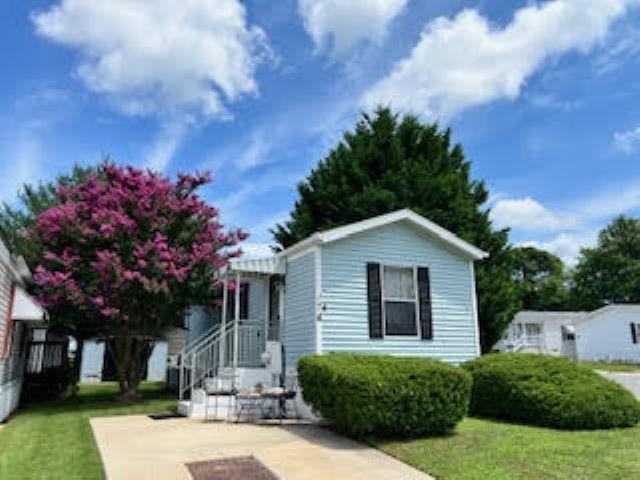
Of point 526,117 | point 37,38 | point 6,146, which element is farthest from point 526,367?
point 6,146

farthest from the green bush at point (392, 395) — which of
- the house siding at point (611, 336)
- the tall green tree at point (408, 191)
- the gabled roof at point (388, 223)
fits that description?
the house siding at point (611, 336)

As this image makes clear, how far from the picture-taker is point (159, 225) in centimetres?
1320

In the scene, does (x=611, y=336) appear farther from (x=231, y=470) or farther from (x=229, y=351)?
(x=231, y=470)

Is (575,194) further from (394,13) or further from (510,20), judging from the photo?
(394,13)

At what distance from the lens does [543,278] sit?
55.3 meters

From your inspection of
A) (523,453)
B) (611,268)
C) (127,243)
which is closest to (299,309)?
(127,243)

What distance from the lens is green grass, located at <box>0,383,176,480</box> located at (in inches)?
245

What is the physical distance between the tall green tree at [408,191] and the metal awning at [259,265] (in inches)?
210

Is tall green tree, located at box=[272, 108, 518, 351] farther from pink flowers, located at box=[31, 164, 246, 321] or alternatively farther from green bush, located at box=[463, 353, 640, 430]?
green bush, located at box=[463, 353, 640, 430]

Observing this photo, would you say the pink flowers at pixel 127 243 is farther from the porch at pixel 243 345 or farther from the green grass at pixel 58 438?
the green grass at pixel 58 438

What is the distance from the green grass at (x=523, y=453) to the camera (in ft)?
19.7

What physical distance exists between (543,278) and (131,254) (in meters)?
51.6

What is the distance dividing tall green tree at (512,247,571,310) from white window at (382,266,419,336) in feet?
145

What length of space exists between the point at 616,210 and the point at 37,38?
187ft
